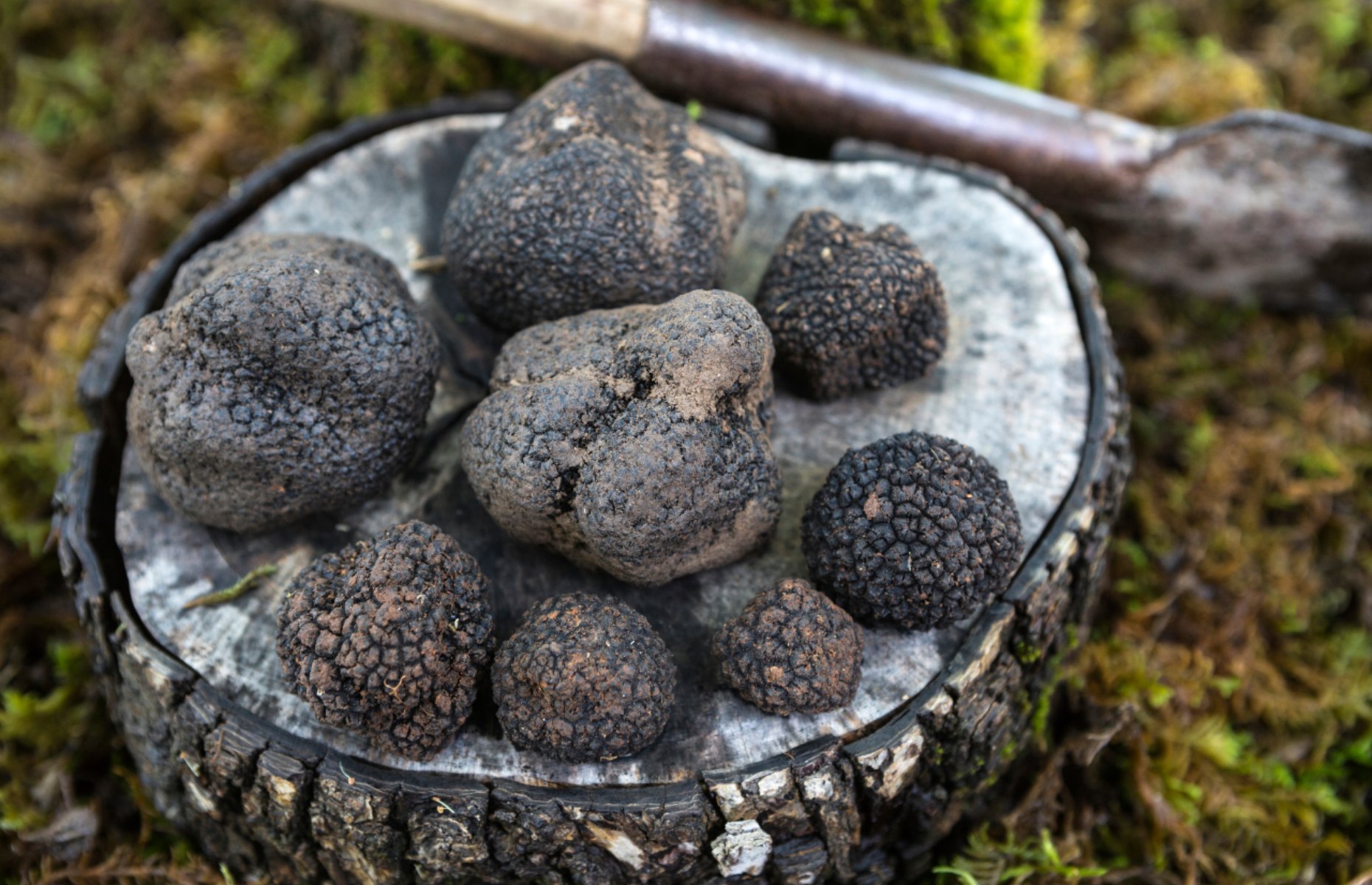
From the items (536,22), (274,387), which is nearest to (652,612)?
(274,387)

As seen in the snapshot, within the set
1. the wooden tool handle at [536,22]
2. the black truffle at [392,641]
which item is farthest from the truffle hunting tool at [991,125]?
the black truffle at [392,641]

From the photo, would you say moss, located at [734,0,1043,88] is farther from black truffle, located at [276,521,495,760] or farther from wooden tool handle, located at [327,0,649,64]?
black truffle, located at [276,521,495,760]

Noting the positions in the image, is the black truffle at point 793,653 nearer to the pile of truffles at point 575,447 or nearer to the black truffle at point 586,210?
the pile of truffles at point 575,447

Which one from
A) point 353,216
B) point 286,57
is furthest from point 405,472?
point 286,57

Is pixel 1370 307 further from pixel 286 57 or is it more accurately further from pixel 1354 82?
pixel 286 57

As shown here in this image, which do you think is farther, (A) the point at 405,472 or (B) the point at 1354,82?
(B) the point at 1354,82

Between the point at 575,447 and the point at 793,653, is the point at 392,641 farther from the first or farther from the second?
the point at 793,653

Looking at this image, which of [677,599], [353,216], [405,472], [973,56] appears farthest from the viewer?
[973,56]
